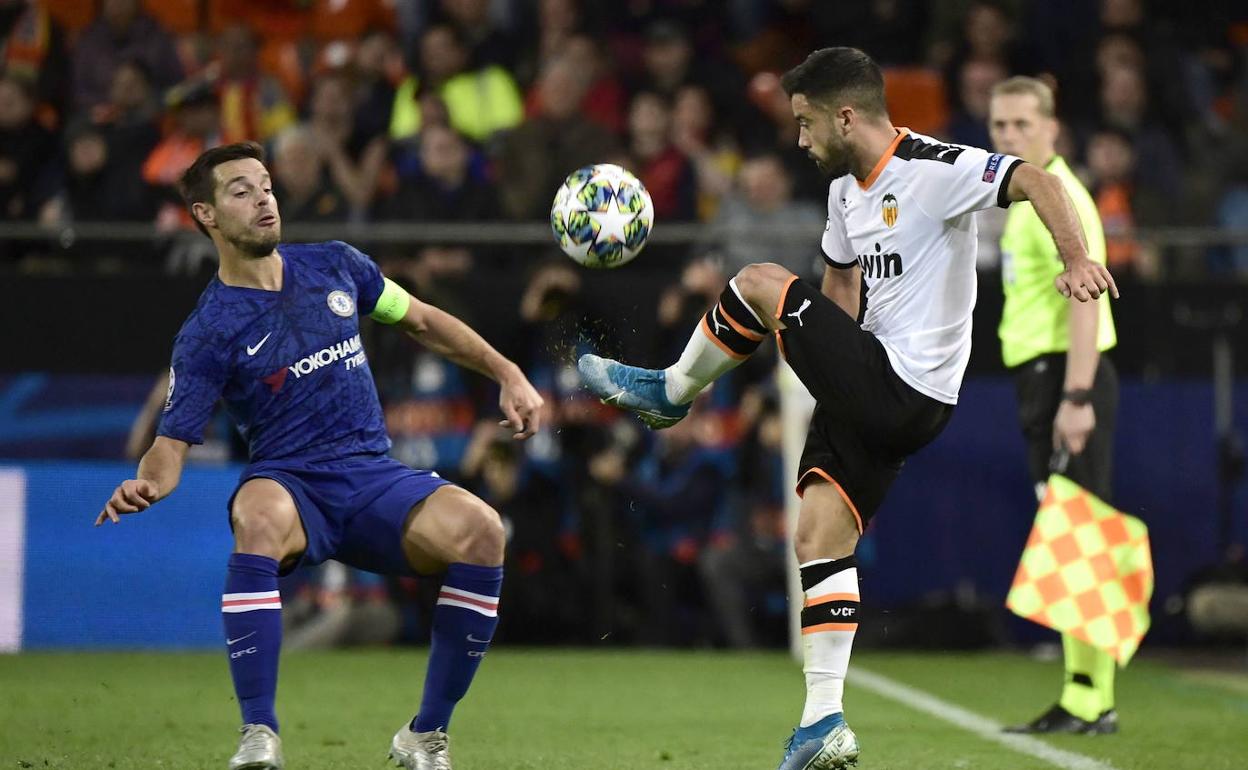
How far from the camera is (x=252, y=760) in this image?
199 inches

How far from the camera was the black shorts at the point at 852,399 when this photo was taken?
544 cm

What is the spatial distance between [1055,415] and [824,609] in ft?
7.22

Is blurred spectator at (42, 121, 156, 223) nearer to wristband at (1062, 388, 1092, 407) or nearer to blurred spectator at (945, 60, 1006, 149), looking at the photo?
blurred spectator at (945, 60, 1006, 149)

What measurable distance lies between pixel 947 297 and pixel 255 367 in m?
2.08

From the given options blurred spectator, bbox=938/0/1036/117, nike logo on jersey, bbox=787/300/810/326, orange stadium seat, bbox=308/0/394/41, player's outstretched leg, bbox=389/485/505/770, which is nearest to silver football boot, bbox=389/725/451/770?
player's outstretched leg, bbox=389/485/505/770

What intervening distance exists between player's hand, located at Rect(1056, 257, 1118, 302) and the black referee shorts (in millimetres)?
2207

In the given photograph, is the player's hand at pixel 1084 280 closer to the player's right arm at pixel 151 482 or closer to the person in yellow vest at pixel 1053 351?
the person in yellow vest at pixel 1053 351

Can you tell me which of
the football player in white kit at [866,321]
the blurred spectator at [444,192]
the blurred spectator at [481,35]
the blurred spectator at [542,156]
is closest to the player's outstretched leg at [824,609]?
the football player in white kit at [866,321]

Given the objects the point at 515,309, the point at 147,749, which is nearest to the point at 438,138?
the point at 515,309

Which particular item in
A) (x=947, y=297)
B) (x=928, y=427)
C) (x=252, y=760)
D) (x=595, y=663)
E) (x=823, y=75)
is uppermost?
(x=823, y=75)

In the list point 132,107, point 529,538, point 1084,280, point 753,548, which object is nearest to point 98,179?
point 132,107

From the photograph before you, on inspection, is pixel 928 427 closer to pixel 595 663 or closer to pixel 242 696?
pixel 242 696

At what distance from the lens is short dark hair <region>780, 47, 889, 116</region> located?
5.44m

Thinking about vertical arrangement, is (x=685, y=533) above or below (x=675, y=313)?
below
